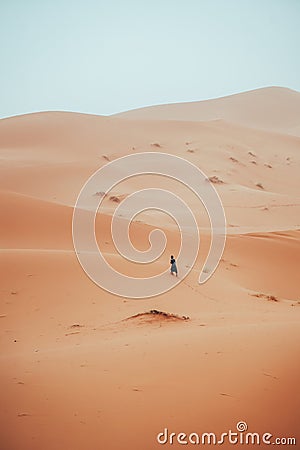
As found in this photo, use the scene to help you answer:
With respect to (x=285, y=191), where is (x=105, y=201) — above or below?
below

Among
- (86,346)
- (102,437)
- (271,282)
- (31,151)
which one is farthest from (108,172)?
(102,437)

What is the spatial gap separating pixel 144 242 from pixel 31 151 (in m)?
12.6

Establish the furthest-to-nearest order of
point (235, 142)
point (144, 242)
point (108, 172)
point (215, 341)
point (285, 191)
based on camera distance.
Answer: point (235, 142), point (285, 191), point (108, 172), point (144, 242), point (215, 341)

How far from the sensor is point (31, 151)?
781 inches

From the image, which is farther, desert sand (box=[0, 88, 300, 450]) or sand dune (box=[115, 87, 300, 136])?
sand dune (box=[115, 87, 300, 136])

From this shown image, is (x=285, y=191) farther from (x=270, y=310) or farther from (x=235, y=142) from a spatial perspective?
(x=270, y=310)

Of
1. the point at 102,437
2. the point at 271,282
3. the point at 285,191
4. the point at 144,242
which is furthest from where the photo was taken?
the point at 285,191

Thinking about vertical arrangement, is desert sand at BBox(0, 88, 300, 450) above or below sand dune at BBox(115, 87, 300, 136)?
below

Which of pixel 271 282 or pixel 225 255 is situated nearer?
→ pixel 271 282

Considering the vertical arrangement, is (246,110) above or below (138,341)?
above

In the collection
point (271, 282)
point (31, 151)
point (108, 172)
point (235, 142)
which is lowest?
point (271, 282)

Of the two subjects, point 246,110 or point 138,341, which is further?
point 246,110

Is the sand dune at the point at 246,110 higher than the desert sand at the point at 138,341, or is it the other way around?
the sand dune at the point at 246,110

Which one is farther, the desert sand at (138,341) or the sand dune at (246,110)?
the sand dune at (246,110)
